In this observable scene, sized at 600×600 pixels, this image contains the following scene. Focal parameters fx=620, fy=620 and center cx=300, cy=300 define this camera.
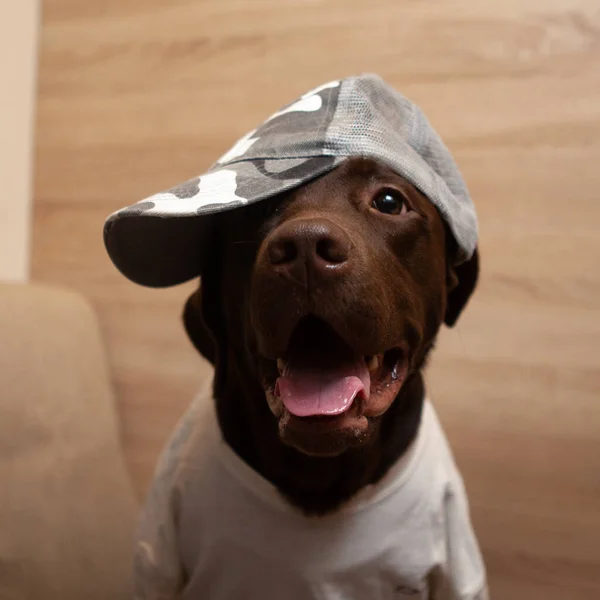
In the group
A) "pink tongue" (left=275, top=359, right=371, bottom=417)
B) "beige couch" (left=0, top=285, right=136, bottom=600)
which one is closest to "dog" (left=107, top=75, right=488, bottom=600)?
"pink tongue" (left=275, top=359, right=371, bottom=417)

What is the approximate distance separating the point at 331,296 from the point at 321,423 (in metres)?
0.13

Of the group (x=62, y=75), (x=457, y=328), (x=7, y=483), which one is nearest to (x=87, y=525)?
(x=7, y=483)

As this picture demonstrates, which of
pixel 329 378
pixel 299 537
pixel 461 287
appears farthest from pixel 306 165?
pixel 299 537

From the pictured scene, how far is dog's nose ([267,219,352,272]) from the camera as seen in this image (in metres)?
0.56

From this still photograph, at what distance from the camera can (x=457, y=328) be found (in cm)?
124

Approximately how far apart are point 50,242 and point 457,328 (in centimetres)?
97

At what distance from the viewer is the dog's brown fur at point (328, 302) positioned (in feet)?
1.93

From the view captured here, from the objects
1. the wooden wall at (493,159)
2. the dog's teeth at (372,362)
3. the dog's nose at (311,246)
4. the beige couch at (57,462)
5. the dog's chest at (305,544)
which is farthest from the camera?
the wooden wall at (493,159)

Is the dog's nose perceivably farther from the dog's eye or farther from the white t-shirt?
the white t-shirt

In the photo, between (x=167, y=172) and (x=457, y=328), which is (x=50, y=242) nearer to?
(x=167, y=172)

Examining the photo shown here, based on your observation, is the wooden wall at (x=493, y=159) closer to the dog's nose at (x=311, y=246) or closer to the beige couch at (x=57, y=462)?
the beige couch at (x=57, y=462)

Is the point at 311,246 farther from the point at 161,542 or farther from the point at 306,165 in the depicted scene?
the point at 161,542

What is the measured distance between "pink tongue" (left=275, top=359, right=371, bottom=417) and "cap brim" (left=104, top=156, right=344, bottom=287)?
19 centimetres

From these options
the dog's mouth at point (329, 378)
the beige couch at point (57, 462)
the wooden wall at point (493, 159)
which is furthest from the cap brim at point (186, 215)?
the wooden wall at point (493, 159)
